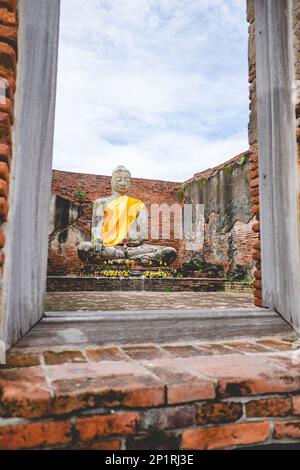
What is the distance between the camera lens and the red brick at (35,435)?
39.8 inches

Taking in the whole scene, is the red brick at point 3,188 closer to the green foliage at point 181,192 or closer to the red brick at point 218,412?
the red brick at point 218,412

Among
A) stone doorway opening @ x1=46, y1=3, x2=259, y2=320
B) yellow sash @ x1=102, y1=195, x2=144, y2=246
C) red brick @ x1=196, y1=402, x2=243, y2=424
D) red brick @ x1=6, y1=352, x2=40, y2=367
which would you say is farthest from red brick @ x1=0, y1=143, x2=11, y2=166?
yellow sash @ x1=102, y1=195, x2=144, y2=246

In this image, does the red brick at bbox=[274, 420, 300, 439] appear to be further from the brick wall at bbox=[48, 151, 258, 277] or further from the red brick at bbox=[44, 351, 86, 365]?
the brick wall at bbox=[48, 151, 258, 277]

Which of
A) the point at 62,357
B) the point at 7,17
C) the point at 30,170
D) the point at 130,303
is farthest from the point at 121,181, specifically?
the point at 62,357

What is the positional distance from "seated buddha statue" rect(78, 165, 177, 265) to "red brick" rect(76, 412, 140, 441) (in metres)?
6.79

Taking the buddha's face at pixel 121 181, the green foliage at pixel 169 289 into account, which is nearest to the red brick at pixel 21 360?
the green foliage at pixel 169 289

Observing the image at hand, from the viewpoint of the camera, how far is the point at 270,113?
2.17 meters

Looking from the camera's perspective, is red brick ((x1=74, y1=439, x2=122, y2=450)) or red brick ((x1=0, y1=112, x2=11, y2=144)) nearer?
red brick ((x1=74, y1=439, x2=122, y2=450))

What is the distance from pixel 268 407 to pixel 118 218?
795 centimetres

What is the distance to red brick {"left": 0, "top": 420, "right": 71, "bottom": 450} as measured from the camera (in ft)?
3.32

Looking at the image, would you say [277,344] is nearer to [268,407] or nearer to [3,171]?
[268,407]
